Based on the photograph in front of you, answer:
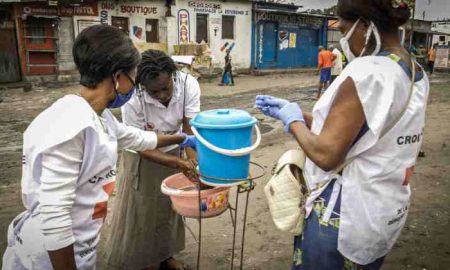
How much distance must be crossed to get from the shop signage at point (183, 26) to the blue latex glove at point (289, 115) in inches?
680

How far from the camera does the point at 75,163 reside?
1448 mm

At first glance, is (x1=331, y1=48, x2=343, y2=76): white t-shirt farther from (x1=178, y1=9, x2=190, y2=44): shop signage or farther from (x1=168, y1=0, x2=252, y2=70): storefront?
(x1=178, y1=9, x2=190, y2=44): shop signage

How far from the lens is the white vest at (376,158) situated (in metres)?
1.42

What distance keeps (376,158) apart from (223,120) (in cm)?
71

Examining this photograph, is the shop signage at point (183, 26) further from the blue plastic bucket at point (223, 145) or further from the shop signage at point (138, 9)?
the blue plastic bucket at point (223, 145)

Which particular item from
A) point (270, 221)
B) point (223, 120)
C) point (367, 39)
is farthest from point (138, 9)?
point (367, 39)

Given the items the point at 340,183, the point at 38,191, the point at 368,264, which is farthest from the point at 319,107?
the point at 38,191

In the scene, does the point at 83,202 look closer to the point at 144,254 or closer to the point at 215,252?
the point at 144,254

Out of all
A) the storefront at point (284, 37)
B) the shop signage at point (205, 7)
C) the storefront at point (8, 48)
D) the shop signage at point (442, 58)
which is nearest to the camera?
the storefront at point (8, 48)

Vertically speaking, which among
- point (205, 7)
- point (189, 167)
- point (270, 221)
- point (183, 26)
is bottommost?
point (270, 221)

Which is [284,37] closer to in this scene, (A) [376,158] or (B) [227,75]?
(B) [227,75]

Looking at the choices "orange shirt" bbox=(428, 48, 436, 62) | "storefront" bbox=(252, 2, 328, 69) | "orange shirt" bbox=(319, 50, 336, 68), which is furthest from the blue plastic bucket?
"orange shirt" bbox=(428, 48, 436, 62)

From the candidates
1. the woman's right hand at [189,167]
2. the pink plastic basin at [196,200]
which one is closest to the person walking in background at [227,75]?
the woman's right hand at [189,167]

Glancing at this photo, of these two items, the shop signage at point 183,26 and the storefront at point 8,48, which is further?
the shop signage at point 183,26
